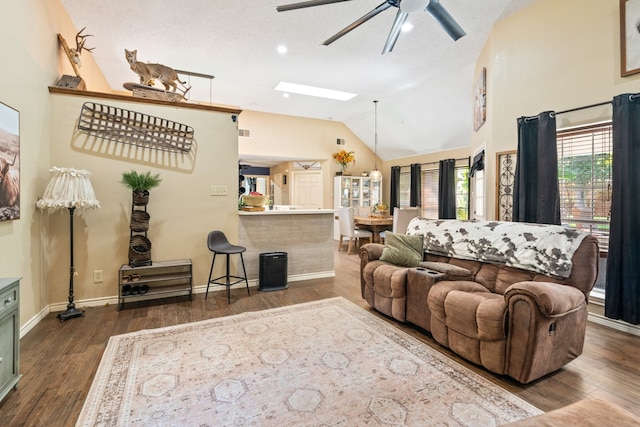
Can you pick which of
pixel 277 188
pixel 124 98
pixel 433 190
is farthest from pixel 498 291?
pixel 277 188

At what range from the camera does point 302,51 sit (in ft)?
13.5

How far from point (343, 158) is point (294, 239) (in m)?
4.09

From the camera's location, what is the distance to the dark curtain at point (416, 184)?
7645mm

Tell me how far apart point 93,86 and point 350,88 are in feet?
13.1

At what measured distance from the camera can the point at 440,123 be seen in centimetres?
638

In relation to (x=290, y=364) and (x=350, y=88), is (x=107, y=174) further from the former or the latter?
(x=350, y=88)

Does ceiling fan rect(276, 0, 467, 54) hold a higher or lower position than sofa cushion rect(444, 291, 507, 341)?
higher

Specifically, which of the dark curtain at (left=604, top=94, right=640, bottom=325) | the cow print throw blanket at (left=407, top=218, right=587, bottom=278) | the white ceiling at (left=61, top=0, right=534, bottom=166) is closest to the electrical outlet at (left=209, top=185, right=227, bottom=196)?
the white ceiling at (left=61, top=0, right=534, bottom=166)

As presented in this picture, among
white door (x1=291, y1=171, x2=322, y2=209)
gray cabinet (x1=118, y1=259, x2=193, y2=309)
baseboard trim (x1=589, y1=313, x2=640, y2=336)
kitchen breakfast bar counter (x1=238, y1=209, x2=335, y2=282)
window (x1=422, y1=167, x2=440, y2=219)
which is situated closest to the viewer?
baseboard trim (x1=589, y1=313, x2=640, y2=336)

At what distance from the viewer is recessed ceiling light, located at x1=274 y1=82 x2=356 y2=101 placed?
17.8 ft

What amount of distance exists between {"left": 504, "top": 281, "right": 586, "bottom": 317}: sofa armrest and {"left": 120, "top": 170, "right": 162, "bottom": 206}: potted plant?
3.34m

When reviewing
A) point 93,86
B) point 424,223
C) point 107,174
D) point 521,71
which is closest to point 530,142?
point 521,71

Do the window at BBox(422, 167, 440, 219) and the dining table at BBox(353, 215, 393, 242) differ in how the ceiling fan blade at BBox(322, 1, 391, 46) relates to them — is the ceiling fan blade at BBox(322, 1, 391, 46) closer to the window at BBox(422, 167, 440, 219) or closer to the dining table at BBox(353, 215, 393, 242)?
the dining table at BBox(353, 215, 393, 242)

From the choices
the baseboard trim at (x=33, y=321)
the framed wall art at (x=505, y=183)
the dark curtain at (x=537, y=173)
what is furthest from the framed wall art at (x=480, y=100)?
the baseboard trim at (x=33, y=321)
